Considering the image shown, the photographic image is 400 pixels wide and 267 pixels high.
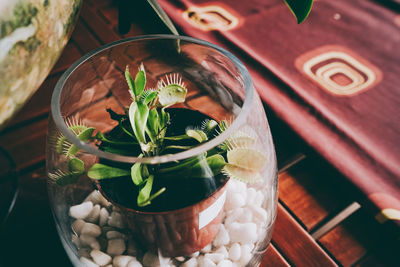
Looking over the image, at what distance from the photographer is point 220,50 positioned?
0.27 meters

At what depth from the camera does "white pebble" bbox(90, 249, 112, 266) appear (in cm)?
27

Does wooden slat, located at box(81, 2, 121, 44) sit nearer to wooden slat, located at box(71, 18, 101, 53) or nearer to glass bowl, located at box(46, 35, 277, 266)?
wooden slat, located at box(71, 18, 101, 53)

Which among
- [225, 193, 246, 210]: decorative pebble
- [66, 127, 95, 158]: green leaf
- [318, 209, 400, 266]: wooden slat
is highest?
[66, 127, 95, 158]: green leaf

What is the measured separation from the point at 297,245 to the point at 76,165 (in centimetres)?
22

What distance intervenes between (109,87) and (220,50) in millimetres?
128

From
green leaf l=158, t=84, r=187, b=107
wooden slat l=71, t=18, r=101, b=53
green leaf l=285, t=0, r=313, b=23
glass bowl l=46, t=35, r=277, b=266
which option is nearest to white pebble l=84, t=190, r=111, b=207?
glass bowl l=46, t=35, r=277, b=266

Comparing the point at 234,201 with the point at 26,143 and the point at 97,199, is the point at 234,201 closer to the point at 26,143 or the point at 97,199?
the point at 97,199

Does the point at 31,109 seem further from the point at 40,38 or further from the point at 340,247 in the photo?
the point at 340,247

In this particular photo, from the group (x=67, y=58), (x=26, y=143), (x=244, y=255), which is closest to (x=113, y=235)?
(x=244, y=255)

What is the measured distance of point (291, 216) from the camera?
1.17 ft

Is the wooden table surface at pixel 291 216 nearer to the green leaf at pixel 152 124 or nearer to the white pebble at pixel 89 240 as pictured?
the white pebble at pixel 89 240

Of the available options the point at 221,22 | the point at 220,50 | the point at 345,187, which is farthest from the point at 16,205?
the point at 221,22

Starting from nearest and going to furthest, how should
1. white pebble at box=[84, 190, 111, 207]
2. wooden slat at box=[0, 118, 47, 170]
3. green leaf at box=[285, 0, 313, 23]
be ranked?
green leaf at box=[285, 0, 313, 23]
white pebble at box=[84, 190, 111, 207]
wooden slat at box=[0, 118, 47, 170]

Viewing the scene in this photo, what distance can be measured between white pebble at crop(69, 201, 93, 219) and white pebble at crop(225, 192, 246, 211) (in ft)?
0.39
